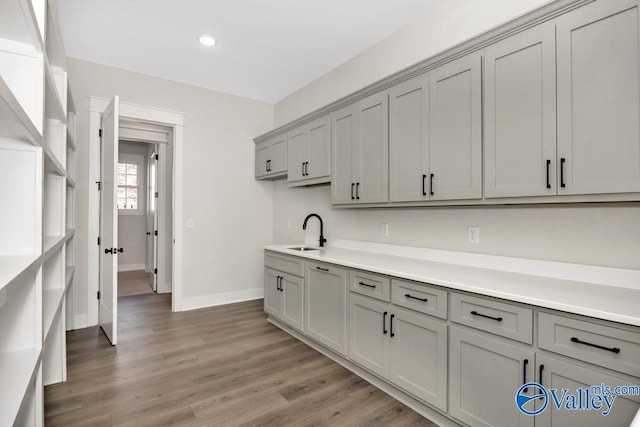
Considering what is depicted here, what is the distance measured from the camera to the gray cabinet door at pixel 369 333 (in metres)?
2.28

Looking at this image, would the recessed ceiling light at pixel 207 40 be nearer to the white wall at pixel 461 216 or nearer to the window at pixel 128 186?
the white wall at pixel 461 216

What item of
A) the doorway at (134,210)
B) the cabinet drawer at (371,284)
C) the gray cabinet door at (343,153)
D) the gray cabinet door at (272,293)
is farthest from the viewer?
the doorway at (134,210)

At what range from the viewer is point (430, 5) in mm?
2652

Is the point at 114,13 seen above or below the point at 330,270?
above

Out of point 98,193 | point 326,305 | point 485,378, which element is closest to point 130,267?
point 98,193

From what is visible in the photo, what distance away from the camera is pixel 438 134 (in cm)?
228

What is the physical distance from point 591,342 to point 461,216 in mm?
1204

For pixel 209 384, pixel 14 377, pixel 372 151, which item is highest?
pixel 372 151

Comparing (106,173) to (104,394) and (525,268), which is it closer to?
(104,394)

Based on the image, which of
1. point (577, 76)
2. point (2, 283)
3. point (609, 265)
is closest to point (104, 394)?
point (2, 283)

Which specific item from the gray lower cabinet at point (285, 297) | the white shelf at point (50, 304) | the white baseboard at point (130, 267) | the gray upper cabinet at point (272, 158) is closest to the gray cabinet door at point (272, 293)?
the gray lower cabinet at point (285, 297)

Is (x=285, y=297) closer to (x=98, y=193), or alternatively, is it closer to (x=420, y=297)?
(x=420, y=297)

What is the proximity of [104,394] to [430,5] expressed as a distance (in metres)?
3.82

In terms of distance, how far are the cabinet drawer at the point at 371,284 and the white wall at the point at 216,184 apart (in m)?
2.54
